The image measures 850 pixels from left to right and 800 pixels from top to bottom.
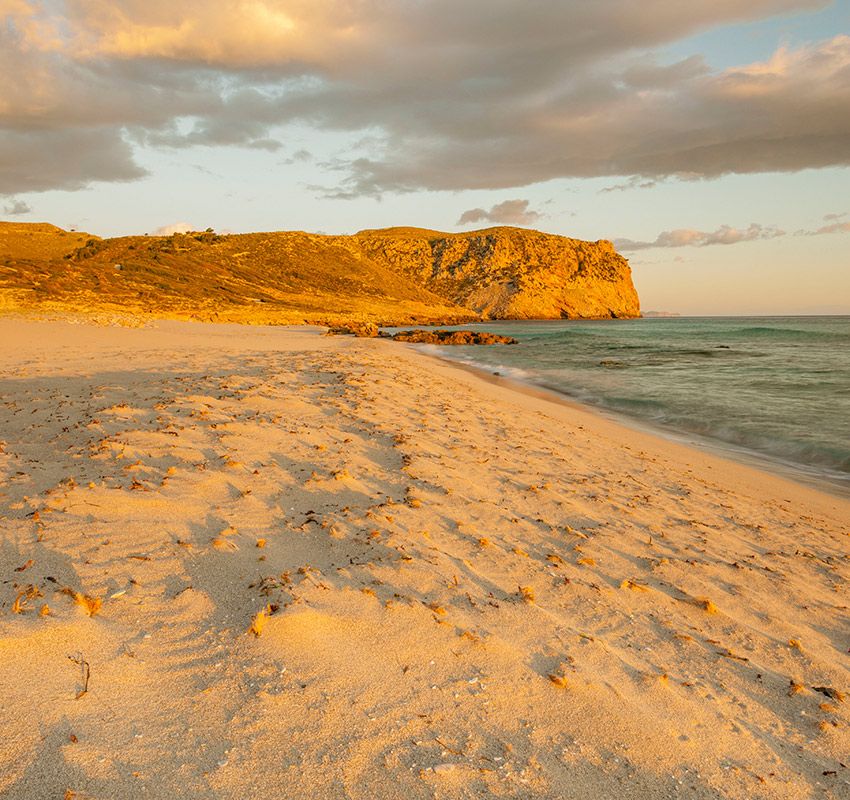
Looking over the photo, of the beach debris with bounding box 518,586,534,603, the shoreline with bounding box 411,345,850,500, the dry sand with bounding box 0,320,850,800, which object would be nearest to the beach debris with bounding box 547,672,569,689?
the dry sand with bounding box 0,320,850,800

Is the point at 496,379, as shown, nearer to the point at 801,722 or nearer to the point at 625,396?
the point at 625,396

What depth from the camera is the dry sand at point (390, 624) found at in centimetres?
241

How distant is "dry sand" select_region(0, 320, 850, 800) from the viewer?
2.41m

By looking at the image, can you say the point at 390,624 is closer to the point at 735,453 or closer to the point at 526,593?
the point at 526,593

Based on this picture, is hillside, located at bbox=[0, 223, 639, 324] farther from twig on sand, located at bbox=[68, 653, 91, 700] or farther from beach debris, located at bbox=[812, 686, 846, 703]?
beach debris, located at bbox=[812, 686, 846, 703]

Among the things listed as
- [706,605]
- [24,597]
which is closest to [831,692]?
[706,605]

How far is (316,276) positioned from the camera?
278ft

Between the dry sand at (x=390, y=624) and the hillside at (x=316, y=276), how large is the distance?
35.3 meters

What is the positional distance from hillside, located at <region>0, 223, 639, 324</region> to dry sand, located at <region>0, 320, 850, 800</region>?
35292mm

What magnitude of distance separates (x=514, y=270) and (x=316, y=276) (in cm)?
6201

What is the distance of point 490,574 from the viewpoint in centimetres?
423

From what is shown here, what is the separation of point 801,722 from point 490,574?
6.70 feet

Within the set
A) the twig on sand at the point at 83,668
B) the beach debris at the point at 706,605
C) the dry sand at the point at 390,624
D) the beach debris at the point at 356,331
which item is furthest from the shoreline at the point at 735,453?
the beach debris at the point at 356,331

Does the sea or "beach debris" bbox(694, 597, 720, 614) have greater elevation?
"beach debris" bbox(694, 597, 720, 614)
